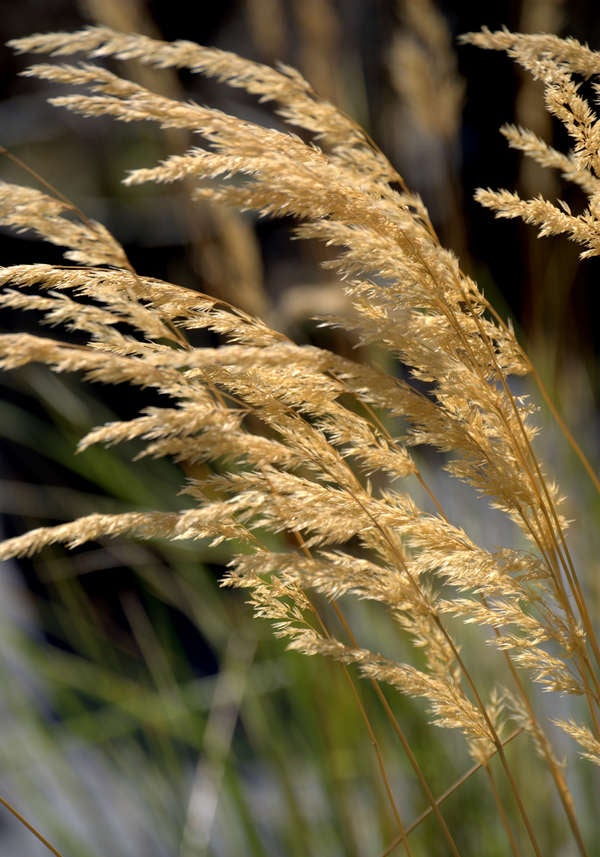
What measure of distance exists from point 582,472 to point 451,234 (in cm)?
39

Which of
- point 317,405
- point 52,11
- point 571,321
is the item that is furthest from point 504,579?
point 52,11

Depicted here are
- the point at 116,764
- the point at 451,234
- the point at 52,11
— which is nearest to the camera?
the point at 116,764

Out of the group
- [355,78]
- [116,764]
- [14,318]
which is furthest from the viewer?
[14,318]

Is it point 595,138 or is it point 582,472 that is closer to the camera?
point 595,138

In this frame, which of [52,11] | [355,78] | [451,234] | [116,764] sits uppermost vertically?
[52,11]

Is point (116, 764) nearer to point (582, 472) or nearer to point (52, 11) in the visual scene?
point (582, 472)

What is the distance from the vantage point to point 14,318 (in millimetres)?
1902

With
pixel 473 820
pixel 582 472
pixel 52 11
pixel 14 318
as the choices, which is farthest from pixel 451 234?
pixel 52 11

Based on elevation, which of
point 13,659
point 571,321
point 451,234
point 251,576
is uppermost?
point 451,234

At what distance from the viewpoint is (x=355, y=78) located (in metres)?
1.65

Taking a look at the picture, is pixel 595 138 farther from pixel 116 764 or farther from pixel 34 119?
pixel 34 119

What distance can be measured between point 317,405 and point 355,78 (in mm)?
1274

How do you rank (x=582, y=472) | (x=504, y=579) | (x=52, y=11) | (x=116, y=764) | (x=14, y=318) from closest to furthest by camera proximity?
(x=504, y=579), (x=116, y=764), (x=582, y=472), (x=14, y=318), (x=52, y=11)

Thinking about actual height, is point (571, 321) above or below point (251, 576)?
above
